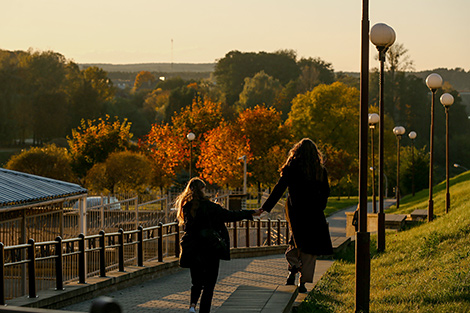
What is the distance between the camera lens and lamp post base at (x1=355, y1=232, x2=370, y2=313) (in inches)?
334

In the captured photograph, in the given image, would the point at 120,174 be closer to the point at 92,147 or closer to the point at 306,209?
the point at 92,147

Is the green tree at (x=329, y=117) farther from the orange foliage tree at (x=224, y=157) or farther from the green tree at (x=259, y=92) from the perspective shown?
the green tree at (x=259, y=92)

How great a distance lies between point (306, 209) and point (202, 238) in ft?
4.26

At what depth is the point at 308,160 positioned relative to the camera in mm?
8203

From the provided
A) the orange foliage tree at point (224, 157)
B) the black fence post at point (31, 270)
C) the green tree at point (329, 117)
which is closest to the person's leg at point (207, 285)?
the black fence post at point (31, 270)

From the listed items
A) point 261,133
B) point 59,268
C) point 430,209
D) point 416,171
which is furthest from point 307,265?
point 261,133

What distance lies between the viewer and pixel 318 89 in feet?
226

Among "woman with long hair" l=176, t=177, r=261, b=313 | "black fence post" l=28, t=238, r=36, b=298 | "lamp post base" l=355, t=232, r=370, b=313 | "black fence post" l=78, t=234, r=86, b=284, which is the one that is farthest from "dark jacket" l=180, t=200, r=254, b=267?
"black fence post" l=78, t=234, r=86, b=284

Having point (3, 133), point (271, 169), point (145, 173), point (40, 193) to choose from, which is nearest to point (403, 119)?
point (271, 169)

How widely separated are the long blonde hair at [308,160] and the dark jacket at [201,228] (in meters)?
1.00

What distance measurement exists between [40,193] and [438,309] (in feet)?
38.4

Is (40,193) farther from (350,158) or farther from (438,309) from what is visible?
(350,158)

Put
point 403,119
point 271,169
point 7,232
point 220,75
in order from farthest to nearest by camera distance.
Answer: point 220,75, point 403,119, point 271,169, point 7,232

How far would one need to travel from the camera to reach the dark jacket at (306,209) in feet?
27.0
